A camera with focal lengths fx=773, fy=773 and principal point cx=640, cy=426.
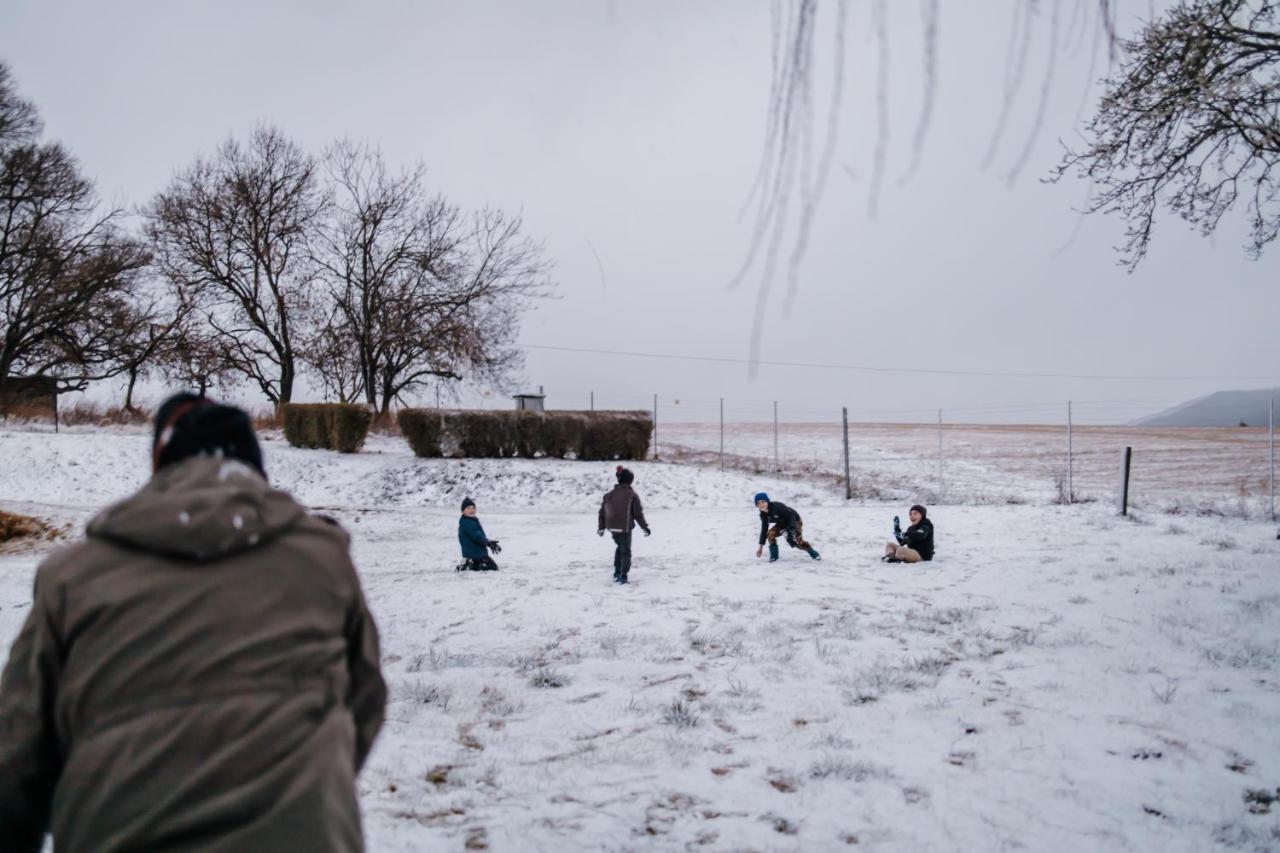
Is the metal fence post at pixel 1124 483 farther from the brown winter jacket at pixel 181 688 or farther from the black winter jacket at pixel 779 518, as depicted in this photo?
the brown winter jacket at pixel 181 688

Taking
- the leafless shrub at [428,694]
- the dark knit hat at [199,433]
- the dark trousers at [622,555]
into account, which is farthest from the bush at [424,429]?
the dark knit hat at [199,433]

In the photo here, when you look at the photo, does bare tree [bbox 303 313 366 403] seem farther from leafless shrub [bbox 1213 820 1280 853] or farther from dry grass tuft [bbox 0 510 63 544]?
leafless shrub [bbox 1213 820 1280 853]

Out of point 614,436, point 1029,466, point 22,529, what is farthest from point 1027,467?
point 22,529

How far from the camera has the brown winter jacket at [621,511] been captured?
9109mm

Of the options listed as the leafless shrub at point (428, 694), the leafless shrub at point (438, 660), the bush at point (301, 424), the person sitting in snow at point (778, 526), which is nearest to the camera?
the leafless shrub at point (428, 694)

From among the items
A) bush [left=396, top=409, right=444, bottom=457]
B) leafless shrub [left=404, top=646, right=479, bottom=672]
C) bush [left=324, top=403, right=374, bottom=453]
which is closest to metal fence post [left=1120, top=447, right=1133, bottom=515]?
leafless shrub [left=404, top=646, right=479, bottom=672]

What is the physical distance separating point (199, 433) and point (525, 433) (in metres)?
20.0

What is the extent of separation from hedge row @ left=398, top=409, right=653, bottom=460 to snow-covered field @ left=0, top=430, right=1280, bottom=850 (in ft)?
34.5

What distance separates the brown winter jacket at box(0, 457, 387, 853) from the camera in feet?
4.52

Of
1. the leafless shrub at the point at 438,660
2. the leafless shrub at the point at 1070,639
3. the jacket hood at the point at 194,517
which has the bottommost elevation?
the leafless shrub at the point at 438,660

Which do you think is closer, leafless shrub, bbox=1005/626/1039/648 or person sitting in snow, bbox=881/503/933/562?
leafless shrub, bbox=1005/626/1039/648

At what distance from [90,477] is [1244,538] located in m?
22.5

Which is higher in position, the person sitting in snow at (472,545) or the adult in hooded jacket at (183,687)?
the adult in hooded jacket at (183,687)

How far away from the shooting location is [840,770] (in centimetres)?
380
